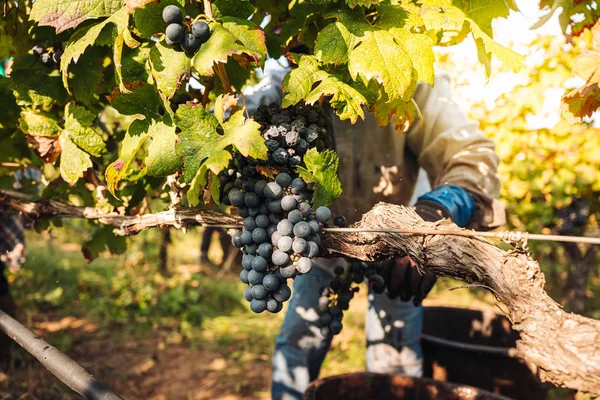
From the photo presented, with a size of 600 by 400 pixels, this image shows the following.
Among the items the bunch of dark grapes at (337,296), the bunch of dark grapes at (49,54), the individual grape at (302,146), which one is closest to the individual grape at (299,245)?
the individual grape at (302,146)

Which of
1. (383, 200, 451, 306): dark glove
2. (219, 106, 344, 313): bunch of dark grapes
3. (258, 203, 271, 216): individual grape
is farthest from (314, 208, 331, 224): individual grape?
(383, 200, 451, 306): dark glove

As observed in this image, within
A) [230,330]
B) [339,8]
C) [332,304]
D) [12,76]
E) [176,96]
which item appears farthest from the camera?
[230,330]

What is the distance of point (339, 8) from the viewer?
111 centimetres

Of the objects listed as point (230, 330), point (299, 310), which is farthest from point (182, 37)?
point (230, 330)

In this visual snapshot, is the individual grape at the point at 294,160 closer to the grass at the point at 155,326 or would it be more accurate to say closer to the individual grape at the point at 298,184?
the individual grape at the point at 298,184

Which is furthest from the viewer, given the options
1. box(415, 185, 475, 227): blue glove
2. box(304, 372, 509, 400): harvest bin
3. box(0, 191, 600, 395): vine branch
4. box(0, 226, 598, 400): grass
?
box(0, 226, 598, 400): grass

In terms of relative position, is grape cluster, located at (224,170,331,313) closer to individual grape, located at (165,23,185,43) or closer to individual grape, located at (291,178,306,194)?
individual grape, located at (291,178,306,194)

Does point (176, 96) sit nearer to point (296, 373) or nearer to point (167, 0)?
point (167, 0)

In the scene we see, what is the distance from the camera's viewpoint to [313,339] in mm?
2230

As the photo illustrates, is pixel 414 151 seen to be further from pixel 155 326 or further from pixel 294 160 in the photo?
pixel 155 326

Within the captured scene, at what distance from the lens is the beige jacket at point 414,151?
1874mm

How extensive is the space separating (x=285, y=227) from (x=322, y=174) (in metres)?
0.16

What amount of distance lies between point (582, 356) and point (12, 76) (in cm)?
154

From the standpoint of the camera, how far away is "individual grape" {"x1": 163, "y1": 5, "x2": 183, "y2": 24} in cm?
97
